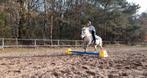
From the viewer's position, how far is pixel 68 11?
44.8m

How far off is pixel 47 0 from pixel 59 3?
12.6ft

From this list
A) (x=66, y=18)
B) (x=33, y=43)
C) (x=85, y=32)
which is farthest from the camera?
(x=66, y=18)

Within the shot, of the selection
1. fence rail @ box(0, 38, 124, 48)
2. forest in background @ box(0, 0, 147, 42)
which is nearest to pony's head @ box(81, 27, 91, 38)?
fence rail @ box(0, 38, 124, 48)

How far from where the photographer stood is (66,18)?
44.6 m

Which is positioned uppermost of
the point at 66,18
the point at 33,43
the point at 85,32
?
the point at 66,18

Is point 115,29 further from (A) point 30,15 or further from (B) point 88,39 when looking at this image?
(B) point 88,39

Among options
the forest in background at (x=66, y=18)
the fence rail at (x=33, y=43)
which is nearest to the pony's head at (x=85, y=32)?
the fence rail at (x=33, y=43)

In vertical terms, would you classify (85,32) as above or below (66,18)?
below

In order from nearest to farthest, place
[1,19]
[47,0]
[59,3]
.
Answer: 1. [1,19]
2. [47,0]
3. [59,3]

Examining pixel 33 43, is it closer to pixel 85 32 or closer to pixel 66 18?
pixel 66 18

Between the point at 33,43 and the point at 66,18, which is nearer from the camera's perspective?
the point at 33,43

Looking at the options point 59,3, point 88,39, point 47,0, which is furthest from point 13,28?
point 88,39

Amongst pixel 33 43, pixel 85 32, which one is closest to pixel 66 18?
pixel 33 43

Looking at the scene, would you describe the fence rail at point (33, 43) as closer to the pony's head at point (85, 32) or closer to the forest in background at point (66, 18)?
the forest in background at point (66, 18)
